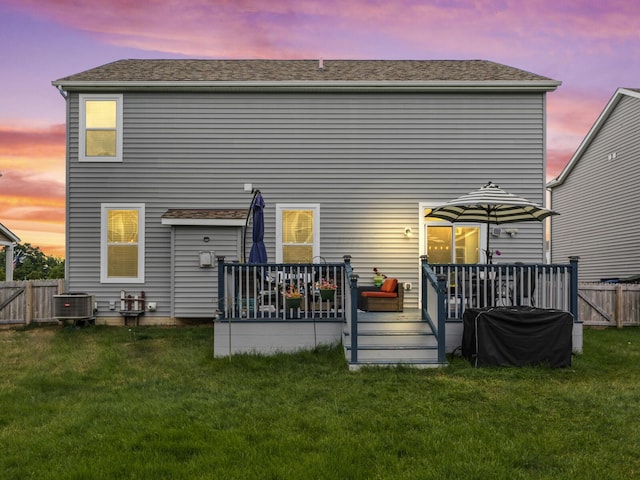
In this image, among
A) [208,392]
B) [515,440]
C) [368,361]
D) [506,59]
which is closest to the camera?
[515,440]

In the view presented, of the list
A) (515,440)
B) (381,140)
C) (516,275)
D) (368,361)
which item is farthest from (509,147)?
(515,440)

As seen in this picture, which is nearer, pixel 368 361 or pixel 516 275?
pixel 368 361

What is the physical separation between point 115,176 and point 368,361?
7719 millimetres

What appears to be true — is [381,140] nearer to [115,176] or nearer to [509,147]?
[509,147]

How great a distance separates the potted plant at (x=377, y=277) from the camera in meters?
11.7

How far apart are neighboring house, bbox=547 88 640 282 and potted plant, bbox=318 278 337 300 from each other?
12.5 m

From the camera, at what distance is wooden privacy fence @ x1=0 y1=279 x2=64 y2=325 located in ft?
41.0

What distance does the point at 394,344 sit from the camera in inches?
310

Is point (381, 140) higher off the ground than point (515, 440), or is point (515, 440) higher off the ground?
point (381, 140)

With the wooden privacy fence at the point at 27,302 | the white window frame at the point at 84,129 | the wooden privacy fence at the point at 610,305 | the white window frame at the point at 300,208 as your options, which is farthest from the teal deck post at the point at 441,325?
the wooden privacy fence at the point at 27,302

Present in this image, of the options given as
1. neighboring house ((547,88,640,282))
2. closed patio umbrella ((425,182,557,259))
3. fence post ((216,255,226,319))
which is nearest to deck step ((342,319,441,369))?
fence post ((216,255,226,319))

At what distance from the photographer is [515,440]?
15.2ft

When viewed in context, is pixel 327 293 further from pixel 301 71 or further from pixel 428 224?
pixel 301 71

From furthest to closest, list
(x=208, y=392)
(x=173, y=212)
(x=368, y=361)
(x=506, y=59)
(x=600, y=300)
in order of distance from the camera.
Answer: (x=506, y=59), (x=600, y=300), (x=173, y=212), (x=368, y=361), (x=208, y=392)
